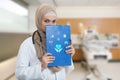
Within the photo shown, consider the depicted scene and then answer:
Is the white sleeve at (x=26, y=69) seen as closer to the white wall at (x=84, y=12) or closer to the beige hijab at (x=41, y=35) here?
the beige hijab at (x=41, y=35)

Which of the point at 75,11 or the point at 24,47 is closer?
the point at 24,47

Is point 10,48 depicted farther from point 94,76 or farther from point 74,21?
point 74,21

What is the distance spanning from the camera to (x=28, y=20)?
26.5 feet

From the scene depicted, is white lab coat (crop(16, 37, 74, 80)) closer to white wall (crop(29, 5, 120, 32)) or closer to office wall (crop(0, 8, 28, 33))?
office wall (crop(0, 8, 28, 33))

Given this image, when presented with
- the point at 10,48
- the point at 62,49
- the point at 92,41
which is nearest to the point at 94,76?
the point at 92,41

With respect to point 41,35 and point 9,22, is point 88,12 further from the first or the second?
point 41,35

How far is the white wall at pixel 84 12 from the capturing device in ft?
26.2

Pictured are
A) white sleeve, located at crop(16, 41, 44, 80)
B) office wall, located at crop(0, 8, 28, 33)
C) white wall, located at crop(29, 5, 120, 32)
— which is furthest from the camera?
white wall, located at crop(29, 5, 120, 32)

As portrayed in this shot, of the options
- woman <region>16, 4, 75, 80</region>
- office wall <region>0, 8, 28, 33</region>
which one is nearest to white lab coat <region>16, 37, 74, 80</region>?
woman <region>16, 4, 75, 80</region>

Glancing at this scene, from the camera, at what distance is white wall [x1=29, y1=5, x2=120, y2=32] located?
8.00 m

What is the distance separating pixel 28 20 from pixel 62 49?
692 cm

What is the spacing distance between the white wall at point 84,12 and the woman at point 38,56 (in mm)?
6712

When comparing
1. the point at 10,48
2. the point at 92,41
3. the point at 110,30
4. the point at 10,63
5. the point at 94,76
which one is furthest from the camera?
the point at 110,30

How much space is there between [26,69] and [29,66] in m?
0.05
